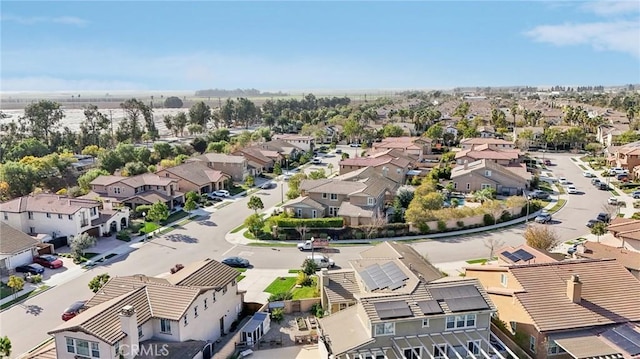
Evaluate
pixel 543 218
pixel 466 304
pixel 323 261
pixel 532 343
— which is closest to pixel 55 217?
pixel 323 261

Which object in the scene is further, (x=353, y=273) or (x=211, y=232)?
(x=211, y=232)

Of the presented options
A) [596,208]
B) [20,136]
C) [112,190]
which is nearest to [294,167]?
[112,190]

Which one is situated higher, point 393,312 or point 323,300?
point 393,312

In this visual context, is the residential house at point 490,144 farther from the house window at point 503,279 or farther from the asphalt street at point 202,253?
the house window at point 503,279

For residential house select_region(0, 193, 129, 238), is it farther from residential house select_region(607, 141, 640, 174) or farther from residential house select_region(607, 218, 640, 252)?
residential house select_region(607, 141, 640, 174)

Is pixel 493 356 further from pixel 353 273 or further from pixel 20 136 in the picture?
pixel 20 136

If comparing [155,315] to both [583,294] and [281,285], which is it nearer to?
[281,285]
